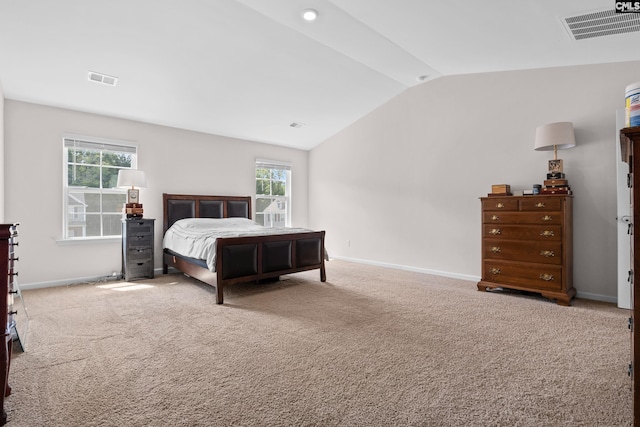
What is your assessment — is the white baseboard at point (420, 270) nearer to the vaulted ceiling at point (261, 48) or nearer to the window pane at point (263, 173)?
the window pane at point (263, 173)

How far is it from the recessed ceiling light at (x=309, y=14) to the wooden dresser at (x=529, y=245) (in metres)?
2.68

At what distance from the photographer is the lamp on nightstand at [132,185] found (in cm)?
434

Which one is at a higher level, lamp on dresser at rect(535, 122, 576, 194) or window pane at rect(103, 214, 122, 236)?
lamp on dresser at rect(535, 122, 576, 194)

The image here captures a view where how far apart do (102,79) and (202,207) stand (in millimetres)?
2210

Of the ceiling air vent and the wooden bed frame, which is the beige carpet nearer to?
the wooden bed frame

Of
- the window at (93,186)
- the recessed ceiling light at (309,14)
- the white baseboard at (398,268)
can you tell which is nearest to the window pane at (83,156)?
the window at (93,186)

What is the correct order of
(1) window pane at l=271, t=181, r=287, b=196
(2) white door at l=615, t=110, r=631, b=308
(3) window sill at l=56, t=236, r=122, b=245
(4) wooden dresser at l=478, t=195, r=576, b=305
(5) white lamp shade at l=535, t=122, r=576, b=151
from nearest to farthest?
(2) white door at l=615, t=110, r=631, b=308
(4) wooden dresser at l=478, t=195, r=576, b=305
(5) white lamp shade at l=535, t=122, r=576, b=151
(3) window sill at l=56, t=236, r=122, b=245
(1) window pane at l=271, t=181, r=287, b=196

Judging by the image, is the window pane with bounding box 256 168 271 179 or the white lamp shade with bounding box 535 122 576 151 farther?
the window pane with bounding box 256 168 271 179

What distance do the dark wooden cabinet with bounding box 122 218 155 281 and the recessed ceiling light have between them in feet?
10.7

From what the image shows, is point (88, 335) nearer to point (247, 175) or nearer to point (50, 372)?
point (50, 372)

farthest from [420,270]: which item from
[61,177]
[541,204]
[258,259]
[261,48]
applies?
[61,177]

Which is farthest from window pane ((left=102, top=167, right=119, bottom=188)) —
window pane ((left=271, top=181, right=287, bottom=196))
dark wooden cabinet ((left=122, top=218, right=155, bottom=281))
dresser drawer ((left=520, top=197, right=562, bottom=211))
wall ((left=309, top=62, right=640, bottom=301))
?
dresser drawer ((left=520, top=197, right=562, bottom=211))

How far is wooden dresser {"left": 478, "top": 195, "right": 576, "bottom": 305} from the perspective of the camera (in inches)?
133

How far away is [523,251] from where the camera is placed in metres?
3.60
